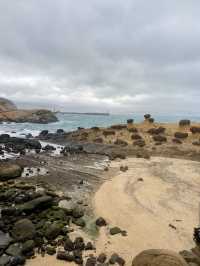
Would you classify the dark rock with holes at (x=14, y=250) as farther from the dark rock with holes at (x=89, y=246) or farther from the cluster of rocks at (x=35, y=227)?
the dark rock with holes at (x=89, y=246)

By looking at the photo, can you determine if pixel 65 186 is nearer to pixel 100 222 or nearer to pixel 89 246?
pixel 100 222

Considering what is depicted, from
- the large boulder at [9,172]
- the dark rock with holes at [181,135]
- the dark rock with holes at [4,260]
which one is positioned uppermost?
the dark rock with holes at [181,135]

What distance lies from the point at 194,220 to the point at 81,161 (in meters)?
15.6

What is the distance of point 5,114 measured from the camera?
103312mm

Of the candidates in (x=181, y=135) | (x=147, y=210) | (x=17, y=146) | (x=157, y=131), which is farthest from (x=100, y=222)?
(x=157, y=131)

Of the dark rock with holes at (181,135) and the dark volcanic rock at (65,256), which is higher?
the dark rock with holes at (181,135)

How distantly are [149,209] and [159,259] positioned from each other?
6.21m

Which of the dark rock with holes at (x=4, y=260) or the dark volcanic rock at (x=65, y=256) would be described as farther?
the dark volcanic rock at (x=65, y=256)

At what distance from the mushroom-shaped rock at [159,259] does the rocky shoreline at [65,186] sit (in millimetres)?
100

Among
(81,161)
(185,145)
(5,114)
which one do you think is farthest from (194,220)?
(5,114)

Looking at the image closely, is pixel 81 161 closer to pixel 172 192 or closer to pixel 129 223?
pixel 172 192

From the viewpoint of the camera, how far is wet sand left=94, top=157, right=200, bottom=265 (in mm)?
11188

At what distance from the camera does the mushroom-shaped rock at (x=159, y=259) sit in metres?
8.24

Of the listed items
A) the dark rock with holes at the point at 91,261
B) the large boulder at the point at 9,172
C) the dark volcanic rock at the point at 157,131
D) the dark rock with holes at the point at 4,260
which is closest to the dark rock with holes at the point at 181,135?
the dark volcanic rock at the point at 157,131
